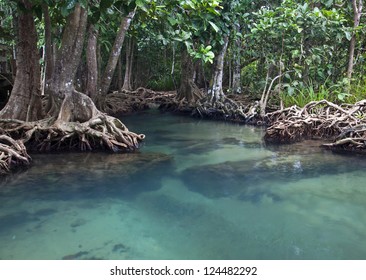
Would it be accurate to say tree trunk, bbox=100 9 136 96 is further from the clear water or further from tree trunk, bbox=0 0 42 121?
the clear water

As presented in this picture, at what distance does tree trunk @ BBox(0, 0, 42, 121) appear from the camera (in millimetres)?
7453

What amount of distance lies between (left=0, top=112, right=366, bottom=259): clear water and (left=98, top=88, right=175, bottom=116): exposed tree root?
618 cm

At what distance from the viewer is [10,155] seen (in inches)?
238

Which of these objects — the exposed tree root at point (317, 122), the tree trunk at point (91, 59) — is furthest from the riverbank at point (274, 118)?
the tree trunk at point (91, 59)

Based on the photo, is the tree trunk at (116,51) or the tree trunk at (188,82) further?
the tree trunk at (188,82)

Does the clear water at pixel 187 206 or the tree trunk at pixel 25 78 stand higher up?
the tree trunk at pixel 25 78

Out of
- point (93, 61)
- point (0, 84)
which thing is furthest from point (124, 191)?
point (0, 84)

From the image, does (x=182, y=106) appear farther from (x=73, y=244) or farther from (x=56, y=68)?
(x=73, y=244)

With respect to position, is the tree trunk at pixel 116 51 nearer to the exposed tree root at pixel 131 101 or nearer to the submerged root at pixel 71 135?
the exposed tree root at pixel 131 101

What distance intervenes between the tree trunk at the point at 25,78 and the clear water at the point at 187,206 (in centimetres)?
128

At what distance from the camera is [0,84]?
11094mm

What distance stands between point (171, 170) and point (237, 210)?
1.94 m

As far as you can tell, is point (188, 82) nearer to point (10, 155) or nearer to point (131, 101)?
point (131, 101)

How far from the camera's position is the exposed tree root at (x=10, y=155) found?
5926 mm
